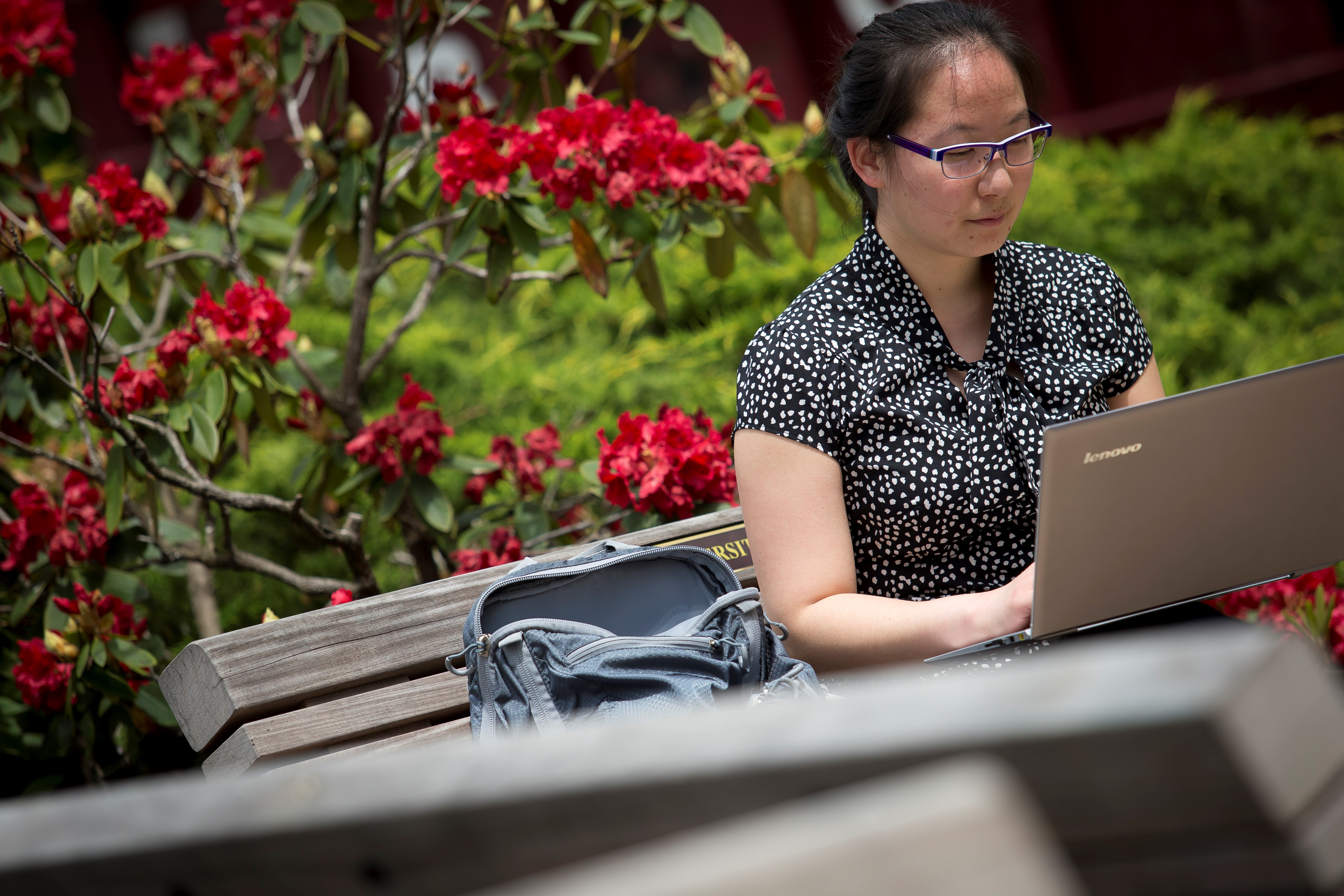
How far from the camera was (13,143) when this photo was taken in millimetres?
2963

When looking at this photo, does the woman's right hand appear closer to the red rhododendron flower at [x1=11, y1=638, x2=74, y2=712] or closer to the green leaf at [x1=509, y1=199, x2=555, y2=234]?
the green leaf at [x1=509, y1=199, x2=555, y2=234]

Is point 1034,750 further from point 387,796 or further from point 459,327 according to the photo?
point 459,327

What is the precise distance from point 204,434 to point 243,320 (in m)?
0.25

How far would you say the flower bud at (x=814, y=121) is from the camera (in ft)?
9.04

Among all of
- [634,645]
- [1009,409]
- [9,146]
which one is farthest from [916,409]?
[9,146]

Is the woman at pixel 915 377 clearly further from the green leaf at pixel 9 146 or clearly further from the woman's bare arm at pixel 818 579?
the green leaf at pixel 9 146

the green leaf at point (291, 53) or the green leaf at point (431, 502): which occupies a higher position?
the green leaf at point (291, 53)

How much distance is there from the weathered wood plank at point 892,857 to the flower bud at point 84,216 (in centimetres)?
240

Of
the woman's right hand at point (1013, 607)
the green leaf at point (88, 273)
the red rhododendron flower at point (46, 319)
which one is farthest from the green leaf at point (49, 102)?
the woman's right hand at point (1013, 607)

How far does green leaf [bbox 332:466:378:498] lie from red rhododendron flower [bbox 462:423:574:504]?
289mm

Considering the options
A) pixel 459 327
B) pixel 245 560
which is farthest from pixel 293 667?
pixel 459 327

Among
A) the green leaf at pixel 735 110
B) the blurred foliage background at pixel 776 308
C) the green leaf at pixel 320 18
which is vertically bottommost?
the blurred foliage background at pixel 776 308

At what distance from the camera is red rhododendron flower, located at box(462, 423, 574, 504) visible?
2.84 metres

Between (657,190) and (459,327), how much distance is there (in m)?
2.57
